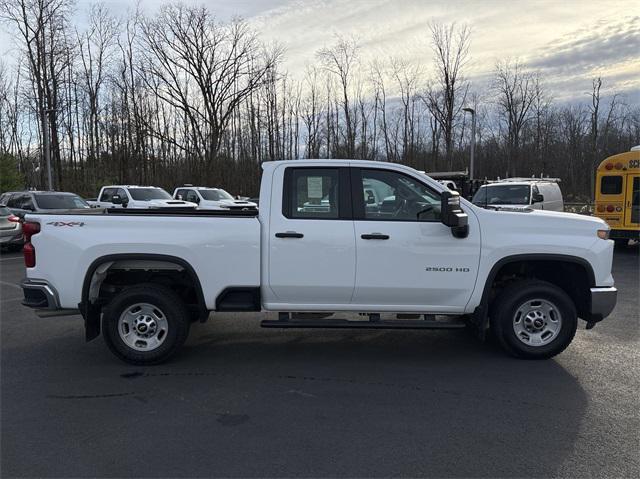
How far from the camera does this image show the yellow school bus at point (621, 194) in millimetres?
13164

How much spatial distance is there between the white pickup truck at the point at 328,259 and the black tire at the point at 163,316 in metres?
0.01

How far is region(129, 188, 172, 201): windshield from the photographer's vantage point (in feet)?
65.0

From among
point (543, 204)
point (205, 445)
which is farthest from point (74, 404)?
point (543, 204)

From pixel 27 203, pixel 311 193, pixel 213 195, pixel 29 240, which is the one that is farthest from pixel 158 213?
pixel 213 195

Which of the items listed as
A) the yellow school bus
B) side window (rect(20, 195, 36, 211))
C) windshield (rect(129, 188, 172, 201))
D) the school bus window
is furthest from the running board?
windshield (rect(129, 188, 172, 201))

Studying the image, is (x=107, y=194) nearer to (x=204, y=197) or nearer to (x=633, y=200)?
(x=204, y=197)

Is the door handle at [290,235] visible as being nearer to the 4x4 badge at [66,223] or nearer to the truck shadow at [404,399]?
the truck shadow at [404,399]

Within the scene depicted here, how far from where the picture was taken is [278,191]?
502cm

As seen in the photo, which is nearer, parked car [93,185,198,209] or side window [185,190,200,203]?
parked car [93,185,198,209]

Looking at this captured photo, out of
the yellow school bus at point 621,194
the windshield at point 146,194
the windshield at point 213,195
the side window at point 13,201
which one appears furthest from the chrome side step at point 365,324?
the windshield at point 213,195

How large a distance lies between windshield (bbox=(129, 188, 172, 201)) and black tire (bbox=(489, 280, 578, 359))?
56.7 feet

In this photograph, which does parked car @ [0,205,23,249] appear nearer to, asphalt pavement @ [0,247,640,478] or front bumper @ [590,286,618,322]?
asphalt pavement @ [0,247,640,478]

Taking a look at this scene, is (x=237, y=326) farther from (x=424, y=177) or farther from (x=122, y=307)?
(x=424, y=177)

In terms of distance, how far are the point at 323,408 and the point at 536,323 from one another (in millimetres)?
2483
